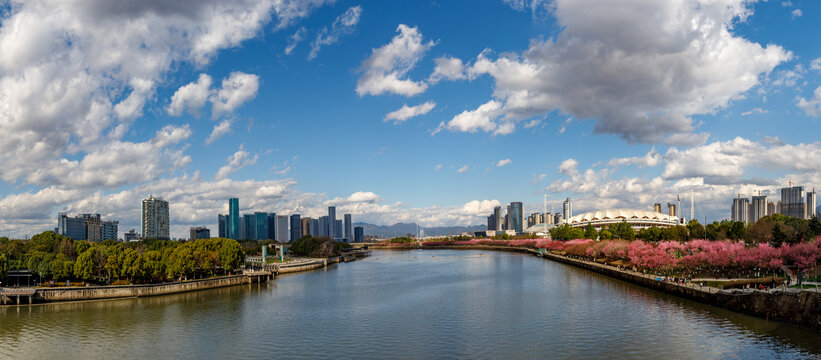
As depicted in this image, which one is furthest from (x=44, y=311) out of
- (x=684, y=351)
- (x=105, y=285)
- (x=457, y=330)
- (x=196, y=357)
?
(x=684, y=351)

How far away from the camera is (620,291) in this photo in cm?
7875

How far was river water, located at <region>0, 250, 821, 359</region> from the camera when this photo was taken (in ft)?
139

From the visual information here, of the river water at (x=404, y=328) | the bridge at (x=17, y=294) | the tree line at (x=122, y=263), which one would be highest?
the tree line at (x=122, y=263)

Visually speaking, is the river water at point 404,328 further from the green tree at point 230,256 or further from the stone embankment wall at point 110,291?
the green tree at point 230,256

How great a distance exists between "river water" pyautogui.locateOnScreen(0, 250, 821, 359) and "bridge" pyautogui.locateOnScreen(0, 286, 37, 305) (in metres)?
2.55

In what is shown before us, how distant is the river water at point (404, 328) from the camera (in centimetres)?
4231

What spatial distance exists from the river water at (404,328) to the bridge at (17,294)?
2.55 meters

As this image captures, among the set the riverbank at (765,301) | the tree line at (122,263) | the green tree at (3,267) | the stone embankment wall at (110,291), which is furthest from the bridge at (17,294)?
the riverbank at (765,301)

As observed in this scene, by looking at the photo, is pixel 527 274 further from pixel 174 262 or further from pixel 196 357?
pixel 196 357

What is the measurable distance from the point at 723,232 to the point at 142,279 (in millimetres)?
125650

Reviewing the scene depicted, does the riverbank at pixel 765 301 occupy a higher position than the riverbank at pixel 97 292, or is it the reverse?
the riverbank at pixel 765 301

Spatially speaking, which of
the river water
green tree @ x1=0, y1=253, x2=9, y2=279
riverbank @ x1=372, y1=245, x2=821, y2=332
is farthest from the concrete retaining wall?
green tree @ x1=0, y1=253, x2=9, y2=279

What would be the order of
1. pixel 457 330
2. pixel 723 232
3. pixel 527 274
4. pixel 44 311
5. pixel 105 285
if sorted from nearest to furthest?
pixel 457 330, pixel 44 311, pixel 105 285, pixel 527 274, pixel 723 232

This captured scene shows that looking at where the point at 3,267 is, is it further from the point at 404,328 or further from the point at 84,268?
the point at 404,328
